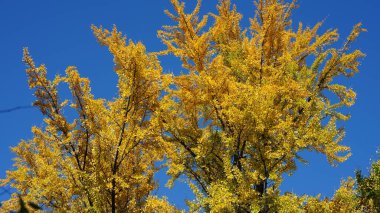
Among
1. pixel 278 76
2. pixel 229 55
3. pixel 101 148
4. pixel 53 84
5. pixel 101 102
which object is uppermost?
pixel 229 55

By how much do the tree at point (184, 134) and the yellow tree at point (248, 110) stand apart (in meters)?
0.03

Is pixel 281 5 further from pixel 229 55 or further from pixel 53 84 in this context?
pixel 53 84

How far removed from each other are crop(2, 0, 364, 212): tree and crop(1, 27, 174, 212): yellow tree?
22mm

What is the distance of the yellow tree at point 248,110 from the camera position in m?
8.01

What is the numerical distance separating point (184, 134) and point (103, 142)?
1980 mm

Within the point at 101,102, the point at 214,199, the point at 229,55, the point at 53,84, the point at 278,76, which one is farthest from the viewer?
the point at 229,55

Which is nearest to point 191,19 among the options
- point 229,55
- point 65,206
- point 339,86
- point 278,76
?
point 229,55

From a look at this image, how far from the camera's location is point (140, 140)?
838 cm

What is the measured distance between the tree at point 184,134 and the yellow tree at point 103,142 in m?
0.02

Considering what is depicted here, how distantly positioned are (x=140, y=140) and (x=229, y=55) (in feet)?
13.7

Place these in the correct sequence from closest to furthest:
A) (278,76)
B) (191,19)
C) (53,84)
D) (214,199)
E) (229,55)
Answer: (214,199), (53,84), (278,76), (191,19), (229,55)

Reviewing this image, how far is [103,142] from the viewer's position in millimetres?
8172

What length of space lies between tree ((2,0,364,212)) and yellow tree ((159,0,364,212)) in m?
0.03

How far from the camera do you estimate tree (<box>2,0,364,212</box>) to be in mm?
8000
